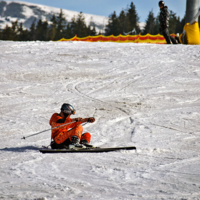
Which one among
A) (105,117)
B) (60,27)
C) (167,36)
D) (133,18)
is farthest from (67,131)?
(133,18)

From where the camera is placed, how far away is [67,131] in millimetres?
5004

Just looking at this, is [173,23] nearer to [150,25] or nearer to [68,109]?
[150,25]

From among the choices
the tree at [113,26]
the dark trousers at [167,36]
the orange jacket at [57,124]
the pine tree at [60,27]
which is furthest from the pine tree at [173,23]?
the orange jacket at [57,124]

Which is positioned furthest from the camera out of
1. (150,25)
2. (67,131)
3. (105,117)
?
(150,25)

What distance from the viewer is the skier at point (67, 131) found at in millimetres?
4898

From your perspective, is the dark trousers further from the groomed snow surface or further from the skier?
the skier

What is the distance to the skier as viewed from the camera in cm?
490

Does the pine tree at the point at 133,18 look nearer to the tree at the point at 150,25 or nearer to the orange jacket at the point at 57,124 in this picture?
the tree at the point at 150,25

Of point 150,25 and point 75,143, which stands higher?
point 150,25

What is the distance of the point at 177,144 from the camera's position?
5254 mm

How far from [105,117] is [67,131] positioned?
2463 millimetres

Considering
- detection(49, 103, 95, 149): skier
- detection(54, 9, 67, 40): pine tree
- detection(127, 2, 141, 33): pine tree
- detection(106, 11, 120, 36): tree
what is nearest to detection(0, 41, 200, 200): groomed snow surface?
detection(49, 103, 95, 149): skier

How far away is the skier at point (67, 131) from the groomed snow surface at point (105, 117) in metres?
0.36

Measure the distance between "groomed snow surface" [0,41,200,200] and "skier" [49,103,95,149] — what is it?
0.36 metres
